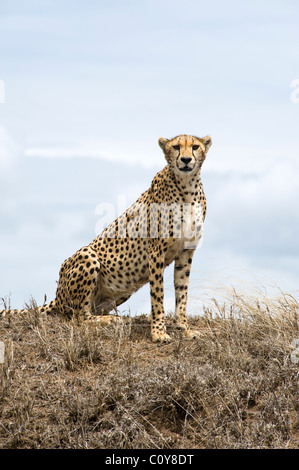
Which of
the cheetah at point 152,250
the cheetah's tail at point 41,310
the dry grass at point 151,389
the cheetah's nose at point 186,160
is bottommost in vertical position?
the dry grass at point 151,389

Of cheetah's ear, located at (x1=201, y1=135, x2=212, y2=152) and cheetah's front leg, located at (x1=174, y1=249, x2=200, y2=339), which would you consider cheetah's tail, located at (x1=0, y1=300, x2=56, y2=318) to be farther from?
cheetah's ear, located at (x1=201, y1=135, x2=212, y2=152)

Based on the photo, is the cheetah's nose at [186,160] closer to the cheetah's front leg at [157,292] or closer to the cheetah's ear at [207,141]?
the cheetah's ear at [207,141]

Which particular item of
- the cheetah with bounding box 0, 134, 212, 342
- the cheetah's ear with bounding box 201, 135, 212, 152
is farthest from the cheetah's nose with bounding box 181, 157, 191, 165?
the cheetah's ear with bounding box 201, 135, 212, 152

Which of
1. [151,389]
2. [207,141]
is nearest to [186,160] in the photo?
[207,141]

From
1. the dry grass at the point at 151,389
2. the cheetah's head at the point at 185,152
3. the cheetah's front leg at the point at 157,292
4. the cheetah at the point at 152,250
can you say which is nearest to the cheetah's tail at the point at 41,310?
the cheetah at the point at 152,250

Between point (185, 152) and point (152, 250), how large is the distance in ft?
3.36

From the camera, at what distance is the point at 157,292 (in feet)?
21.9

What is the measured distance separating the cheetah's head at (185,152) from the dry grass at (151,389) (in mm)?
1548

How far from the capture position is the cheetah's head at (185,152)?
6.58 metres

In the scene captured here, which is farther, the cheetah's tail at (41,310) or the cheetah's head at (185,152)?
the cheetah's tail at (41,310)

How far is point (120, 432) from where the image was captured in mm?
5086

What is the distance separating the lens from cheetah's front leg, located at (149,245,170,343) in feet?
22.0

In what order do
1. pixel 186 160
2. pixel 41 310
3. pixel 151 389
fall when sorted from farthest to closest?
pixel 41 310 → pixel 186 160 → pixel 151 389

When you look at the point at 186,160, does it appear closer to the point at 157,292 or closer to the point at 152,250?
the point at 152,250
